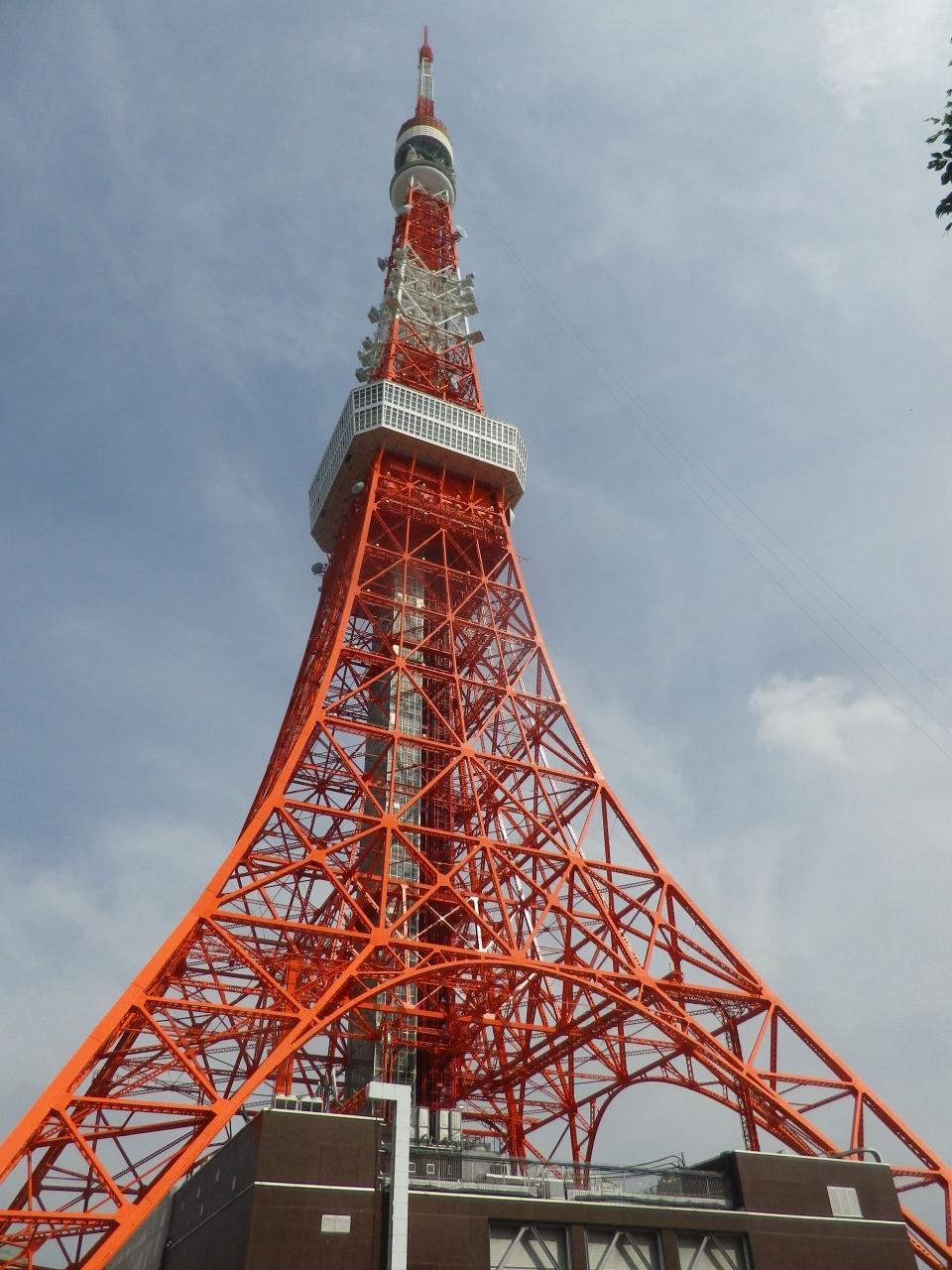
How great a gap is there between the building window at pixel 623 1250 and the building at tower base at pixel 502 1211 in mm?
22

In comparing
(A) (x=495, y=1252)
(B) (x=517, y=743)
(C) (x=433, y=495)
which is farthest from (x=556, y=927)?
(C) (x=433, y=495)

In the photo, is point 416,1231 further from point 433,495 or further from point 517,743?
point 433,495

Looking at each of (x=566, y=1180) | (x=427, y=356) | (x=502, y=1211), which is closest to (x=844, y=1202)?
(x=566, y=1180)

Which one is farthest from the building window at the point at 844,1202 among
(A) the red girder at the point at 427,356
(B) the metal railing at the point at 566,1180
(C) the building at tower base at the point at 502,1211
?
(A) the red girder at the point at 427,356

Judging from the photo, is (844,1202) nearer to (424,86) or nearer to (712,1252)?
(712,1252)

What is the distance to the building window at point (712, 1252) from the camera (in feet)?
54.6

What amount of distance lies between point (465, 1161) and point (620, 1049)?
25.1ft

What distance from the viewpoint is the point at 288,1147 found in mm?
14945

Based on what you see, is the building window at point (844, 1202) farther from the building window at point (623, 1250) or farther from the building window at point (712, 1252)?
the building window at point (623, 1250)

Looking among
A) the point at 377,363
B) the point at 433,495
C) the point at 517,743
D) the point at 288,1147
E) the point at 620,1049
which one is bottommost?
the point at 288,1147

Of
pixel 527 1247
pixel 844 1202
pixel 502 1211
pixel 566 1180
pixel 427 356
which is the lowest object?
pixel 527 1247

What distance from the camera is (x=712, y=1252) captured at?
16.8 m

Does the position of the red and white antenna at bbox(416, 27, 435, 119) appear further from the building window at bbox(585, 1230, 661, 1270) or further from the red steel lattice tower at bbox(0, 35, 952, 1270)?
the building window at bbox(585, 1230, 661, 1270)

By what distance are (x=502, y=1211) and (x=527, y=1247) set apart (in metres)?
0.73
